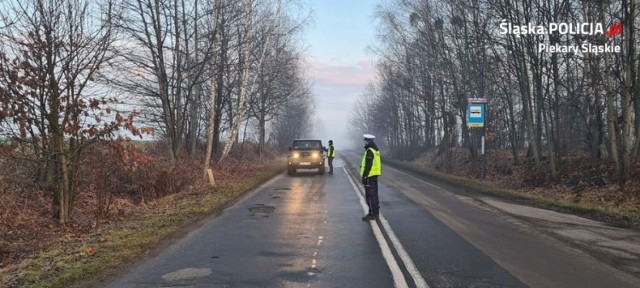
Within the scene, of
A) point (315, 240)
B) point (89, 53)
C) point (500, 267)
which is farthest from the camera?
point (89, 53)

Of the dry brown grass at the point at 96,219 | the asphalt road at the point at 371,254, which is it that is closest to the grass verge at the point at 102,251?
the dry brown grass at the point at 96,219

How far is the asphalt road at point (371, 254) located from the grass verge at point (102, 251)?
1.31ft

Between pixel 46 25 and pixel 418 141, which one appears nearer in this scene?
pixel 46 25

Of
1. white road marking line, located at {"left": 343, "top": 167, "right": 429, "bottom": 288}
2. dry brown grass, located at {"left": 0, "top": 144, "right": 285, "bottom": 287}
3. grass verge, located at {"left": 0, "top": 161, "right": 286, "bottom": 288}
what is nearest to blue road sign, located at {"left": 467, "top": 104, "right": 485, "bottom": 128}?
dry brown grass, located at {"left": 0, "top": 144, "right": 285, "bottom": 287}

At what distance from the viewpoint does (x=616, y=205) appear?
12.9m

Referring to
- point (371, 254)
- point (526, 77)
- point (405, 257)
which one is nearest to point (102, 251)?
point (371, 254)

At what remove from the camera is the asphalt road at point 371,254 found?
227 inches

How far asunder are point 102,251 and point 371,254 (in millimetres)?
3950

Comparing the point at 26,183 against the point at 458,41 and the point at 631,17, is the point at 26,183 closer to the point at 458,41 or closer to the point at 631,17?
the point at 631,17

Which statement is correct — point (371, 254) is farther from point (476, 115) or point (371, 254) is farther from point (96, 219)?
point (476, 115)

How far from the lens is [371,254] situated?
281 inches

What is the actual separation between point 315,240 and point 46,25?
6.69 meters

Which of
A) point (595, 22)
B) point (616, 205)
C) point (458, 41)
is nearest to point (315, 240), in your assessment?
point (616, 205)

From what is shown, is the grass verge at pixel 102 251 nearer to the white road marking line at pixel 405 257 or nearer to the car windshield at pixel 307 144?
the white road marking line at pixel 405 257
